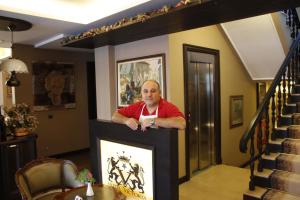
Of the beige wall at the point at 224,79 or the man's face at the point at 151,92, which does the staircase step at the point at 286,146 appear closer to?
the beige wall at the point at 224,79

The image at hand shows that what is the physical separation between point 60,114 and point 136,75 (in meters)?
2.75

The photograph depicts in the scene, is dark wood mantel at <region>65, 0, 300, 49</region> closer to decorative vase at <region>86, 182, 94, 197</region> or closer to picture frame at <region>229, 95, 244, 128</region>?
decorative vase at <region>86, 182, 94, 197</region>

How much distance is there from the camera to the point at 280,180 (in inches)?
118

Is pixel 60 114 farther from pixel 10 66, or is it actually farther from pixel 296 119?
pixel 296 119

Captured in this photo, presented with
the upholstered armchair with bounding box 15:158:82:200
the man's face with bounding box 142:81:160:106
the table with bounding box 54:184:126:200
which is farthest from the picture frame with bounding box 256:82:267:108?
the table with bounding box 54:184:126:200

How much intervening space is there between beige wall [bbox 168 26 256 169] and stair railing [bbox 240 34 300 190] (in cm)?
111

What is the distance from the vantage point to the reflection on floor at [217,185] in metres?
3.57

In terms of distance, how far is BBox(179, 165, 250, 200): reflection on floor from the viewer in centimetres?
357

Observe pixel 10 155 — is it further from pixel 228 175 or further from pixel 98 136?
pixel 228 175

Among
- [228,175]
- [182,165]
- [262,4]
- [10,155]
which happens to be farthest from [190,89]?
[10,155]

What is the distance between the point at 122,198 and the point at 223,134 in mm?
3909

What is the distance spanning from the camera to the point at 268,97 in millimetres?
3365

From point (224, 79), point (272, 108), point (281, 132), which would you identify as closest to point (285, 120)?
point (281, 132)

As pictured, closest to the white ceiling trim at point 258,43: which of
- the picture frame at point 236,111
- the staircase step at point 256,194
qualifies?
the picture frame at point 236,111
